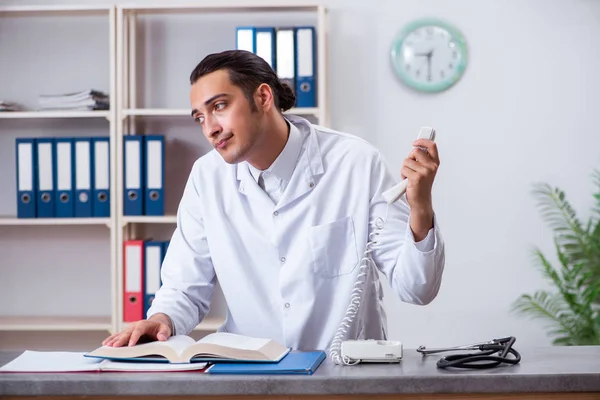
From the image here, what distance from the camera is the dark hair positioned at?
5.83ft

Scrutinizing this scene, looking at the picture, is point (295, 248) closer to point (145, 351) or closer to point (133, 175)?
point (145, 351)

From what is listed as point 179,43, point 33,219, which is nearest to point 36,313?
point 33,219

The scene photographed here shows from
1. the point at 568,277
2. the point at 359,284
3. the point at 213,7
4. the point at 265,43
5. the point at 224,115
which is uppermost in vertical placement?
the point at 213,7

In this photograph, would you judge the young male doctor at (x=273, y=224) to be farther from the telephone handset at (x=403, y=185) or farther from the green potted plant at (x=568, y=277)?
the green potted plant at (x=568, y=277)

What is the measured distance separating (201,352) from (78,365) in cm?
22

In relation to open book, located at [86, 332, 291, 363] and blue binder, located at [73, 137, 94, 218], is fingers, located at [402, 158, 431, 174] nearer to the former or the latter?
open book, located at [86, 332, 291, 363]

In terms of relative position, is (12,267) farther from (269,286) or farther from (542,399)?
(542,399)

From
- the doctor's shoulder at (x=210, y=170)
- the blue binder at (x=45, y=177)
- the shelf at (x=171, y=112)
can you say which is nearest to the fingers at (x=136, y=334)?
→ the doctor's shoulder at (x=210, y=170)

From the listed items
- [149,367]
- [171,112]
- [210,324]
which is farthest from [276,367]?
[171,112]

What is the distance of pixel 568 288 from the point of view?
3205 mm

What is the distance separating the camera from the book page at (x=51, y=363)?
1294 millimetres

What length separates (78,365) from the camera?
1.32 metres

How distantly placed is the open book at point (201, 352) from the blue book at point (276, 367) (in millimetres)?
16

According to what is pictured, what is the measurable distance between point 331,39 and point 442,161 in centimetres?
77
